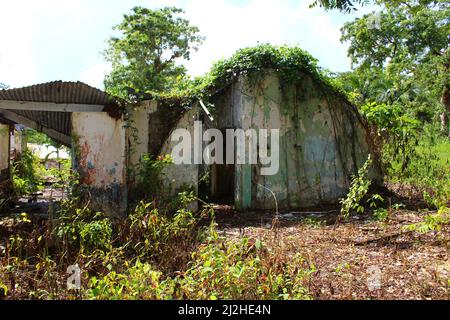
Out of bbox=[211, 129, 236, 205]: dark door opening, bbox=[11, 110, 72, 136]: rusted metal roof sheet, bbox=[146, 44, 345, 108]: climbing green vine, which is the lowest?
bbox=[211, 129, 236, 205]: dark door opening

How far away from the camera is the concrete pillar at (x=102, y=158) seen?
28.1ft

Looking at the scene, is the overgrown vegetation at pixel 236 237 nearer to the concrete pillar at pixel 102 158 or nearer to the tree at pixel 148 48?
the concrete pillar at pixel 102 158

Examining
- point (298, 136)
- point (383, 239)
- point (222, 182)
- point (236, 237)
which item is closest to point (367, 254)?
point (383, 239)

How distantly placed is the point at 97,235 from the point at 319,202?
6261mm

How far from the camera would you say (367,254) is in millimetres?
5840

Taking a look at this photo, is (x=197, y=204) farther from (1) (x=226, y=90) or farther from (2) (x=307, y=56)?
(2) (x=307, y=56)

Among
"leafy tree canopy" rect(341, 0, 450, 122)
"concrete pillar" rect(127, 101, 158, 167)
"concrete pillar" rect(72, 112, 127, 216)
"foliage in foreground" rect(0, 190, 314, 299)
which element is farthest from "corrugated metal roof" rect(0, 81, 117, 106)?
"leafy tree canopy" rect(341, 0, 450, 122)

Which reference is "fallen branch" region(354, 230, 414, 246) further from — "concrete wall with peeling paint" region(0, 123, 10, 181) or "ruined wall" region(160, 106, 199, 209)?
"concrete wall with peeling paint" region(0, 123, 10, 181)

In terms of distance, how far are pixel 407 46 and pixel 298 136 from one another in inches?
702

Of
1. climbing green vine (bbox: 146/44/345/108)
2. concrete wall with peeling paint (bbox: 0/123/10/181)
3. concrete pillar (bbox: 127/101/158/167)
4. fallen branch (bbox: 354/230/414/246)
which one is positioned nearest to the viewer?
fallen branch (bbox: 354/230/414/246)

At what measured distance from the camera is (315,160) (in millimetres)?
10406

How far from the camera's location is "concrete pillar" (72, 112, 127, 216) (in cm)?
856

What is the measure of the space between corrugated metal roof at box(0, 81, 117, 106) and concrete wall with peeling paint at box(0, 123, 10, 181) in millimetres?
3429

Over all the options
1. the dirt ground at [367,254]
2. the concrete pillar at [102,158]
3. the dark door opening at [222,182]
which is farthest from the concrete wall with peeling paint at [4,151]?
the dirt ground at [367,254]
